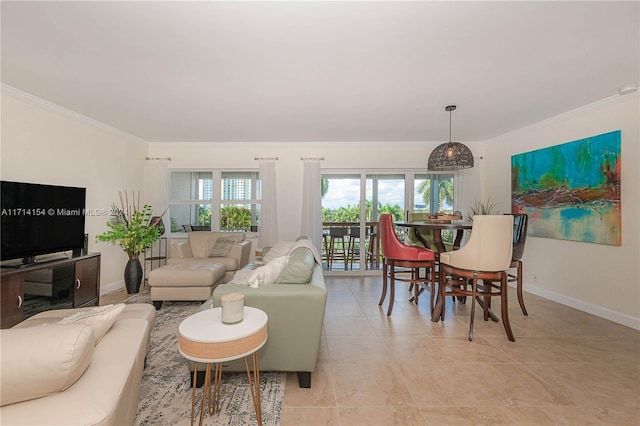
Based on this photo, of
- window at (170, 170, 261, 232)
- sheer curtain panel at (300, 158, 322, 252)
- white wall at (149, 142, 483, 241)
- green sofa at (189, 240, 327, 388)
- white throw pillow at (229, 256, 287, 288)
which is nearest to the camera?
green sofa at (189, 240, 327, 388)

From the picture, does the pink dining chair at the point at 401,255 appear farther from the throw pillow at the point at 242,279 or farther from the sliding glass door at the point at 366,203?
the sliding glass door at the point at 366,203

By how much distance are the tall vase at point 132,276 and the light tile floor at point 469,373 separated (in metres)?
2.83

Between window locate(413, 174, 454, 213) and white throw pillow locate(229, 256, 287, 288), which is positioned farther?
window locate(413, 174, 454, 213)

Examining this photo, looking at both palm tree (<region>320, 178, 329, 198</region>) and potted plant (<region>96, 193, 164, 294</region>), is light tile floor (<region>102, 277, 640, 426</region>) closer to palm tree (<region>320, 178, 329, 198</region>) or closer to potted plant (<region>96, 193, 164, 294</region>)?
palm tree (<region>320, 178, 329, 198</region>)

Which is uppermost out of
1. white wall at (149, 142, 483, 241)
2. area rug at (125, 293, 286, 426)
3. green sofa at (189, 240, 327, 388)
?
white wall at (149, 142, 483, 241)

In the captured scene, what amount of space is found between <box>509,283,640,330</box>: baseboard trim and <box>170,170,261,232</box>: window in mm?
4628

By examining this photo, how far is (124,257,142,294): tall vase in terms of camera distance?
3.85m

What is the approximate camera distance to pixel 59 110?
3.28m

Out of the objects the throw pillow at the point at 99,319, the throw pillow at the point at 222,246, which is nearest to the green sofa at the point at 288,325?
the throw pillow at the point at 99,319

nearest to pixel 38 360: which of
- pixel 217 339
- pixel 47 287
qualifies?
pixel 217 339

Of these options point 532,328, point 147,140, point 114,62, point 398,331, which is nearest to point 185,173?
point 147,140

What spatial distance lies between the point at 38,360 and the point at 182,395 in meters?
1.28

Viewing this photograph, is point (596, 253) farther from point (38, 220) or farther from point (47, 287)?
point (38, 220)

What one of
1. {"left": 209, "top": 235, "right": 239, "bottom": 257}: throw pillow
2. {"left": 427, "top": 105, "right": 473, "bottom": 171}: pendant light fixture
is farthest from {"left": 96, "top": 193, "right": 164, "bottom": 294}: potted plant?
{"left": 427, "top": 105, "right": 473, "bottom": 171}: pendant light fixture
